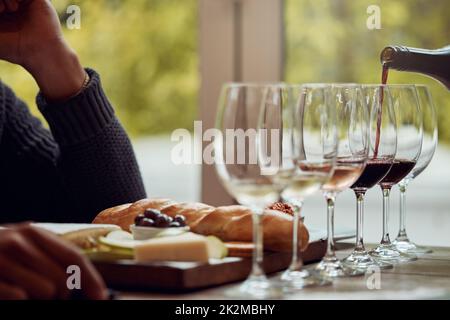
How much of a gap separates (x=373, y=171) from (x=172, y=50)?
187 centimetres

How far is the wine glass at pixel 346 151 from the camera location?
1.21 metres

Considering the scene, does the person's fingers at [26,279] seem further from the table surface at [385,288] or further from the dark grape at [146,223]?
the dark grape at [146,223]

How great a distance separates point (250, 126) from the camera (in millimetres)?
1027

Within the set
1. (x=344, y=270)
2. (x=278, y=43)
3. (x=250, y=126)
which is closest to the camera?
(x=250, y=126)

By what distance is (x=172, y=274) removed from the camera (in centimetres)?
105

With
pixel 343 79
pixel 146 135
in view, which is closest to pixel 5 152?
pixel 146 135

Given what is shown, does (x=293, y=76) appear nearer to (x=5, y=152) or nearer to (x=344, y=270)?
(x=5, y=152)

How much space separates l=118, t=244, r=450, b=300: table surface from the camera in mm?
1049

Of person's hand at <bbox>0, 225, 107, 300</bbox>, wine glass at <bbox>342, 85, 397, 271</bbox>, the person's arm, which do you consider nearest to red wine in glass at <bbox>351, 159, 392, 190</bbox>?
wine glass at <bbox>342, 85, 397, 271</bbox>

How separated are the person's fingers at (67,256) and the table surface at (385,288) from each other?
0.10 metres

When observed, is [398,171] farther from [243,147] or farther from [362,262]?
[243,147]

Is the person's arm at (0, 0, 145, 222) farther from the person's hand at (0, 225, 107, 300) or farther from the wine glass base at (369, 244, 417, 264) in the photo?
the person's hand at (0, 225, 107, 300)

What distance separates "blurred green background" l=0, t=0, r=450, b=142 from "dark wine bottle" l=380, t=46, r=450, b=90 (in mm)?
1309
